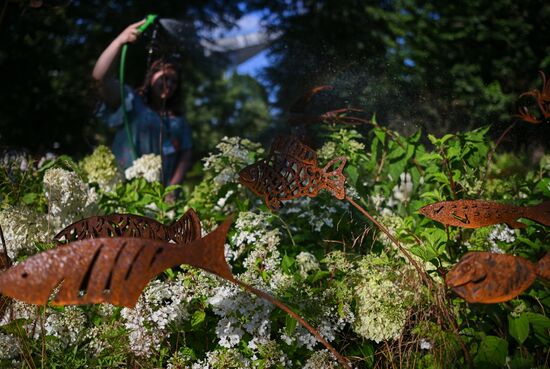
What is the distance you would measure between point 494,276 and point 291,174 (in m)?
0.63

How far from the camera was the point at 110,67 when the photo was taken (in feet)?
9.45

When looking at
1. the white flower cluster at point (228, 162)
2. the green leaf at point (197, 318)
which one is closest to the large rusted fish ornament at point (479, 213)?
the green leaf at point (197, 318)

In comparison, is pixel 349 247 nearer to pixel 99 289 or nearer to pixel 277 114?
pixel 99 289

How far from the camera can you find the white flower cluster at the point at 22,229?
1.56m

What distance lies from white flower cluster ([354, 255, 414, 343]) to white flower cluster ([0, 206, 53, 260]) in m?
0.96

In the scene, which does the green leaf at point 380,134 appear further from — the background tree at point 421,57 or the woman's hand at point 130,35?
the woman's hand at point 130,35

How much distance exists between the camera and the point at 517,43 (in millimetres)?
3957

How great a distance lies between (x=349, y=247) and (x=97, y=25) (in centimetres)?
649

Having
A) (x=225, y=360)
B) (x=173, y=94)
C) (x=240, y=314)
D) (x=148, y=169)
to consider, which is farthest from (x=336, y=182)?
(x=173, y=94)

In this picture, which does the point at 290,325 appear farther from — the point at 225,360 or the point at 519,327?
the point at 519,327

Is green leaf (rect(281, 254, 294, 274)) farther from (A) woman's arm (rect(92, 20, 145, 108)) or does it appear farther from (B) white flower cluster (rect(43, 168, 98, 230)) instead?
(A) woman's arm (rect(92, 20, 145, 108))

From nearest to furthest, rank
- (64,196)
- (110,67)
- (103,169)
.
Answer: (64,196) → (103,169) → (110,67)

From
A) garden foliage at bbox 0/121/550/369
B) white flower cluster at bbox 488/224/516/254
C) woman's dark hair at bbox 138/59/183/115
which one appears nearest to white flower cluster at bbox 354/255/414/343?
garden foliage at bbox 0/121/550/369

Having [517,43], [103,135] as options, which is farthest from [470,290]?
[103,135]
